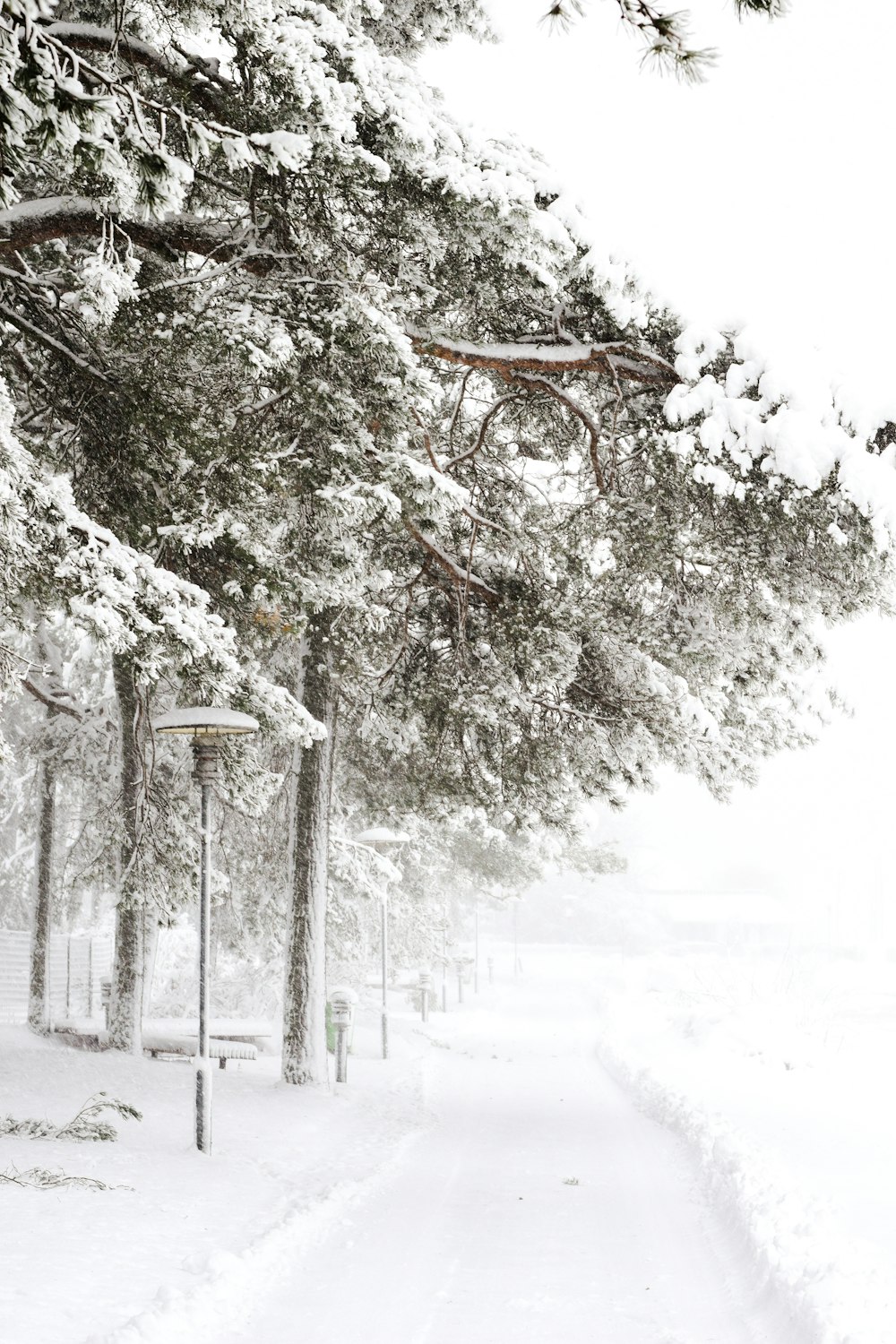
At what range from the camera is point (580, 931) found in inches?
2483

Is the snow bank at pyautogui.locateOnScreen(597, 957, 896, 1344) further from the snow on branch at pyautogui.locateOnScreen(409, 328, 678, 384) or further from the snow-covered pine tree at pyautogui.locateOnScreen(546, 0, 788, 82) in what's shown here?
the snow on branch at pyautogui.locateOnScreen(409, 328, 678, 384)

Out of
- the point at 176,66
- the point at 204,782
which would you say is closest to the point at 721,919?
the point at 204,782

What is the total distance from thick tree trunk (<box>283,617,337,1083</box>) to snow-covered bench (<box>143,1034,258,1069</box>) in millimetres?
2123

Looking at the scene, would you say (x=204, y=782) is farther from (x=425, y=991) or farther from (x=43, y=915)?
(x=425, y=991)

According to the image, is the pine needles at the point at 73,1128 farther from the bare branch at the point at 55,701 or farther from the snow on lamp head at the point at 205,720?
the bare branch at the point at 55,701

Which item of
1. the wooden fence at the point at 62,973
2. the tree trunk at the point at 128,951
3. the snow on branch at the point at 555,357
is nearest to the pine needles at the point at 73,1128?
the tree trunk at the point at 128,951

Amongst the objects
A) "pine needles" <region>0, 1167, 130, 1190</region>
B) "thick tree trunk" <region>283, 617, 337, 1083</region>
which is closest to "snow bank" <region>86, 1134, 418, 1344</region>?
"pine needles" <region>0, 1167, 130, 1190</region>

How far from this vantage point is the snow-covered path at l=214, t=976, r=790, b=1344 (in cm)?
517

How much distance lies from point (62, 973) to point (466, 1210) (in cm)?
1973

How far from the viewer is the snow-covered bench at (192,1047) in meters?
14.8

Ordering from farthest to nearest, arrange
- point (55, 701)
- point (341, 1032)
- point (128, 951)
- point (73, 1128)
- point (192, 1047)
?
point (55, 701)
point (192, 1047)
point (128, 951)
point (341, 1032)
point (73, 1128)

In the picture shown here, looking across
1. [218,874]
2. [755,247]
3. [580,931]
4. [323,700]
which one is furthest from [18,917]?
[580,931]

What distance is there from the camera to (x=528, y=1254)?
21.2 feet

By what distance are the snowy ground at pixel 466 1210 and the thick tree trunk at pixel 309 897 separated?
19.3 inches
